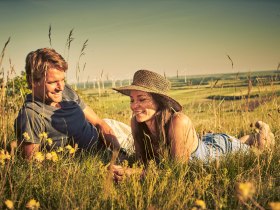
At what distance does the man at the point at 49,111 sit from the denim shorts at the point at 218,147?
93cm

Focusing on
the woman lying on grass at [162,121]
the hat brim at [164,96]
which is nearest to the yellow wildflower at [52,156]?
the woman lying on grass at [162,121]

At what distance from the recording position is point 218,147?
12.6 ft

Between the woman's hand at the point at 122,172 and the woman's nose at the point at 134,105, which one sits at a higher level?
the woman's nose at the point at 134,105

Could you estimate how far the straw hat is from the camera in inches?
129

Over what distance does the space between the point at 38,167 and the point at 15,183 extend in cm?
20

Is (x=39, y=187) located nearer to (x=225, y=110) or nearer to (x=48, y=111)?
(x=48, y=111)

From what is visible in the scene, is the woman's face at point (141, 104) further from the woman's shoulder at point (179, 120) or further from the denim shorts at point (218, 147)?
the denim shorts at point (218, 147)

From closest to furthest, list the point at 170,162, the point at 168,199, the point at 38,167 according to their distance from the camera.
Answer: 1. the point at 168,199
2. the point at 38,167
3. the point at 170,162

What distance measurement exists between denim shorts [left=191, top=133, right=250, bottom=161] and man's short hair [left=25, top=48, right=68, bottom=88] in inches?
70.5

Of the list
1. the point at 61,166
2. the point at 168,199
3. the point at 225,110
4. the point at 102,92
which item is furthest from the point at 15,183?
the point at 225,110

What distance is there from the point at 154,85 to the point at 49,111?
1.24 metres

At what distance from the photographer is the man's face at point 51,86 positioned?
344 centimetres

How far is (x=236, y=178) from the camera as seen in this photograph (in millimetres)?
2568

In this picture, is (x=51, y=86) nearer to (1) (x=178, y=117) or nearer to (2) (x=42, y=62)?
(2) (x=42, y=62)
